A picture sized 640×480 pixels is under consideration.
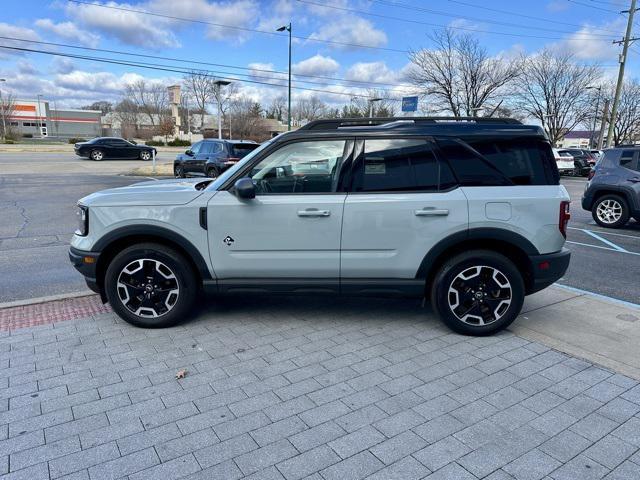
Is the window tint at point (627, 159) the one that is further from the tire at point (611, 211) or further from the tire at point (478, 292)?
the tire at point (478, 292)

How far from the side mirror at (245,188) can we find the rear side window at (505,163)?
173 centimetres

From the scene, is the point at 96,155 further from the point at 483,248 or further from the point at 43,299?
the point at 483,248

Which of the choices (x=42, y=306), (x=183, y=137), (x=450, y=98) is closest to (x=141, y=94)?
(x=183, y=137)

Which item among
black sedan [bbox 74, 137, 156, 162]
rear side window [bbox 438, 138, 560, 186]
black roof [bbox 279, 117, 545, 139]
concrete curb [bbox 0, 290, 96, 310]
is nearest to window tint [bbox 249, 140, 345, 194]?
black roof [bbox 279, 117, 545, 139]

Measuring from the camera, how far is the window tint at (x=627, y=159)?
9375 mm

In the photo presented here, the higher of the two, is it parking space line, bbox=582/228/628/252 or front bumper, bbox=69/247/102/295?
front bumper, bbox=69/247/102/295

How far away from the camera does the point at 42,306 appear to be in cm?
459

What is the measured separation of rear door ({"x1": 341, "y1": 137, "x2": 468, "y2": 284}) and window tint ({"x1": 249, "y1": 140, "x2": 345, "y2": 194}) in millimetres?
220

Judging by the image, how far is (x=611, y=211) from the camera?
996cm

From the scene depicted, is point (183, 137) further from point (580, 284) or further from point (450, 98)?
point (580, 284)

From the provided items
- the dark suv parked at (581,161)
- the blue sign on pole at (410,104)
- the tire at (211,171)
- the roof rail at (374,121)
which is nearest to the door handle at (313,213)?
the roof rail at (374,121)

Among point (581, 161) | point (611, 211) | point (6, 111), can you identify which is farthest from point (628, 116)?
point (6, 111)

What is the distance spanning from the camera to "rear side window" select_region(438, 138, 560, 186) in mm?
3912

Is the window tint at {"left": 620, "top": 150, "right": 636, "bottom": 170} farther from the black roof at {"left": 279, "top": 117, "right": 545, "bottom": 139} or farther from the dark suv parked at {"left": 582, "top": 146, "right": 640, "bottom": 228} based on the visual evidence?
the black roof at {"left": 279, "top": 117, "right": 545, "bottom": 139}
